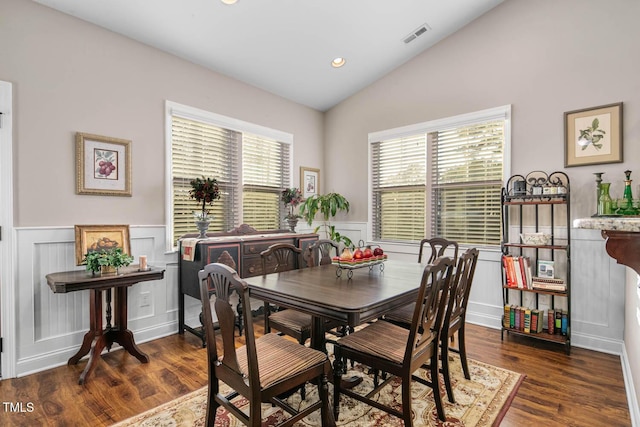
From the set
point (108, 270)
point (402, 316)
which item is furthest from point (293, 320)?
point (108, 270)

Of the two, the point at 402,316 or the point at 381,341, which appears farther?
the point at 402,316

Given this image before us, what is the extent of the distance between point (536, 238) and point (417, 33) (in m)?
2.60

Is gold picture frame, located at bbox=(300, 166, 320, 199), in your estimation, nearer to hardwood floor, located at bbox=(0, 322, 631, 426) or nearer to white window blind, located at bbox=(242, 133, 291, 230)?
white window blind, located at bbox=(242, 133, 291, 230)

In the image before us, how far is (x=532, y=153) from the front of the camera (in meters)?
3.49

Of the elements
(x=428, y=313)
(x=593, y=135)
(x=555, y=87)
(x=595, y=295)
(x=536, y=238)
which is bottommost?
(x=595, y=295)

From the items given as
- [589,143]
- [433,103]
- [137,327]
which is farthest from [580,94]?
[137,327]

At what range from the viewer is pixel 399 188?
463 centimetres

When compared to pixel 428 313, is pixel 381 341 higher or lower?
lower

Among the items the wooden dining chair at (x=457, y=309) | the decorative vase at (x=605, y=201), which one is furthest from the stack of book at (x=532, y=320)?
the wooden dining chair at (x=457, y=309)

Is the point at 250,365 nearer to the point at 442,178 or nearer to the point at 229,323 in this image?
the point at 229,323

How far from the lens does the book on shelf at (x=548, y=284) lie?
10.3ft

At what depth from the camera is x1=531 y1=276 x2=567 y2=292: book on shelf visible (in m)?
3.14

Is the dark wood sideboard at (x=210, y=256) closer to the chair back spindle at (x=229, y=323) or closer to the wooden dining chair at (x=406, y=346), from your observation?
Answer: the wooden dining chair at (x=406, y=346)

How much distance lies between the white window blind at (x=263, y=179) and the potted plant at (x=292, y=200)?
0.17 meters
